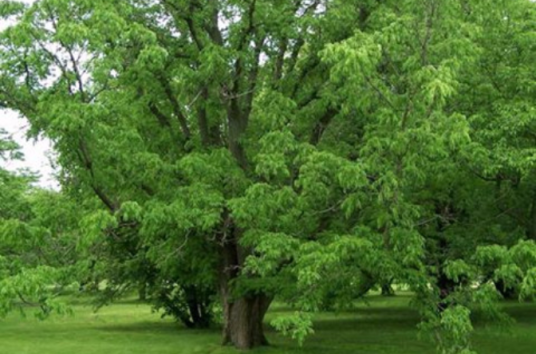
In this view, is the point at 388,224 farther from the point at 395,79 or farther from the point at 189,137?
the point at 189,137

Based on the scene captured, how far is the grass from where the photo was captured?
2411cm

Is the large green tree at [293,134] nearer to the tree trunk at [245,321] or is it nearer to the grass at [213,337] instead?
the tree trunk at [245,321]

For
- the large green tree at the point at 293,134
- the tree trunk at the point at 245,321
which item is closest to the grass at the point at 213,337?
the tree trunk at the point at 245,321

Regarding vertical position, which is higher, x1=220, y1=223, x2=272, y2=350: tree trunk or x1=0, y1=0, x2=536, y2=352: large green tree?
x1=0, y1=0, x2=536, y2=352: large green tree

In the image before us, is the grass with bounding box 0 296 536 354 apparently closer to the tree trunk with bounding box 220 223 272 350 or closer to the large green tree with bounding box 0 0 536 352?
the tree trunk with bounding box 220 223 272 350

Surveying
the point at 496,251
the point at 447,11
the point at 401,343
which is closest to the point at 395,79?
the point at 447,11

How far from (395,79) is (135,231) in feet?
30.7

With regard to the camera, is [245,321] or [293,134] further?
[245,321]

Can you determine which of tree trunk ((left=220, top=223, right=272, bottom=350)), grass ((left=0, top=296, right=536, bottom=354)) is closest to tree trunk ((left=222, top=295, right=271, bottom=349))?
tree trunk ((left=220, top=223, right=272, bottom=350))

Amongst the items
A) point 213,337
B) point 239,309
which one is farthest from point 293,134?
point 213,337

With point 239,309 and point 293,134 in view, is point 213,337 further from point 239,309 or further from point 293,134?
point 293,134

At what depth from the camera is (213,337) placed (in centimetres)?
2825

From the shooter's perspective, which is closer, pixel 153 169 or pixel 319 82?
pixel 153 169

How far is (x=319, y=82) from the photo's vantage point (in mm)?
20453
